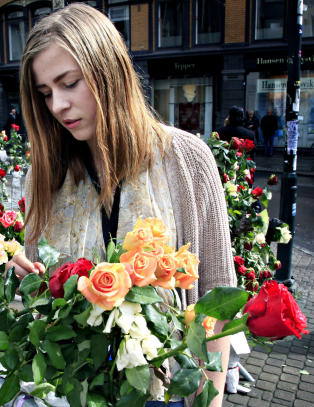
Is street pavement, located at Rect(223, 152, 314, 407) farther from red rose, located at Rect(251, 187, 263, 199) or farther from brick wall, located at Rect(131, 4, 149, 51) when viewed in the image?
brick wall, located at Rect(131, 4, 149, 51)

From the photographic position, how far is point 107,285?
0.68 meters

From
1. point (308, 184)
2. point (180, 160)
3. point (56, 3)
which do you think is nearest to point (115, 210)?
point (180, 160)

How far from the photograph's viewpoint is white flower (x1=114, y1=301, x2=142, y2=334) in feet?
2.33

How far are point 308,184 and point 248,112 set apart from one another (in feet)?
18.4

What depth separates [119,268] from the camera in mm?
712

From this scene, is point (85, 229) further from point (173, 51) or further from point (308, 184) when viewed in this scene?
point (173, 51)

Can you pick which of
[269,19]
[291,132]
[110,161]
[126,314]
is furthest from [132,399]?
[269,19]

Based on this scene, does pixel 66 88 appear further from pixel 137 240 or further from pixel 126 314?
pixel 126 314

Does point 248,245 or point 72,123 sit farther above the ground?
point 72,123

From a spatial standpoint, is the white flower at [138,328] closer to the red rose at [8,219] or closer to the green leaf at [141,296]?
the green leaf at [141,296]

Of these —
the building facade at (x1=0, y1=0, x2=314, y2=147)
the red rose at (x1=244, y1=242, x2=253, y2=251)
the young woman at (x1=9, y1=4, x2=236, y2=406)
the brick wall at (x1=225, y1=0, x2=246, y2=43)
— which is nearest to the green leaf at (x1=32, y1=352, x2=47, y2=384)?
the young woman at (x1=9, y1=4, x2=236, y2=406)

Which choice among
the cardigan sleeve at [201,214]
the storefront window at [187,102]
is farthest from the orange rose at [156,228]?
the storefront window at [187,102]

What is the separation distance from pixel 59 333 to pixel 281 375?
10.2 feet

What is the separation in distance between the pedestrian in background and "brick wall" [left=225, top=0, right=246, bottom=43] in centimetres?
314
